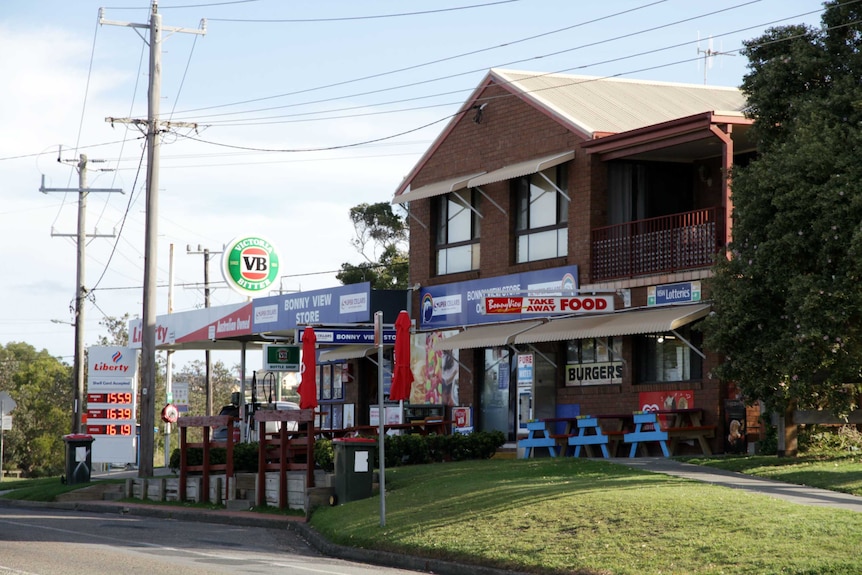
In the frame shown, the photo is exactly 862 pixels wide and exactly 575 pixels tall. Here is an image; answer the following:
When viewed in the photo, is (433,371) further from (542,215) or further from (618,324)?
(618,324)

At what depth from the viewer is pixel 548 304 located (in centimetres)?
2392

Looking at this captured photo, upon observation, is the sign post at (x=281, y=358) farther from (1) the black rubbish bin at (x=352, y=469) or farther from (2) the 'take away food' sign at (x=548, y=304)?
(1) the black rubbish bin at (x=352, y=469)

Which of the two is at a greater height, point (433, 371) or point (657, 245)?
point (657, 245)

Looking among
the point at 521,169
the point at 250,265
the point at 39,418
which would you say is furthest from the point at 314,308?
the point at 39,418

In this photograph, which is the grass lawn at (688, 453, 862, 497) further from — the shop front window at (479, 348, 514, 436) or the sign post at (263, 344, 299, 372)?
the sign post at (263, 344, 299, 372)

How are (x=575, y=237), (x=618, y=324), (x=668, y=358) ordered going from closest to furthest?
(x=618, y=324)
(x=668, y=358)
(x=575, y=237)

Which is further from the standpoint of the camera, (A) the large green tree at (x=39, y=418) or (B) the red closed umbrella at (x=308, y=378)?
(A) the large green tree at (x=39, y=418)

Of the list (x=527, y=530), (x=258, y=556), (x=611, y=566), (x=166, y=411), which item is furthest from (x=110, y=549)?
A: (x=166, y=411)

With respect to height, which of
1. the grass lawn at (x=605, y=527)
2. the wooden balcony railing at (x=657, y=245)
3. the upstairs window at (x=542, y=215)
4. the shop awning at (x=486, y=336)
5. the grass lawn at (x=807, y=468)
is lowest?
the grass lawn at (x=605, y=527)

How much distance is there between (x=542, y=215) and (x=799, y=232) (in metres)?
9.61

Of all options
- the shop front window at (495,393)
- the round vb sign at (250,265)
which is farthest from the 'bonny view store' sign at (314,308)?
the shop front window at (495,393)

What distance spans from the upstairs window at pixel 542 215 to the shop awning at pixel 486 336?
5.41ft

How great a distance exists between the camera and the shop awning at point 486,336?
2616cm

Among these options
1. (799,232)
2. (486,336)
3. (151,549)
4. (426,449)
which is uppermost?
(799,232)
